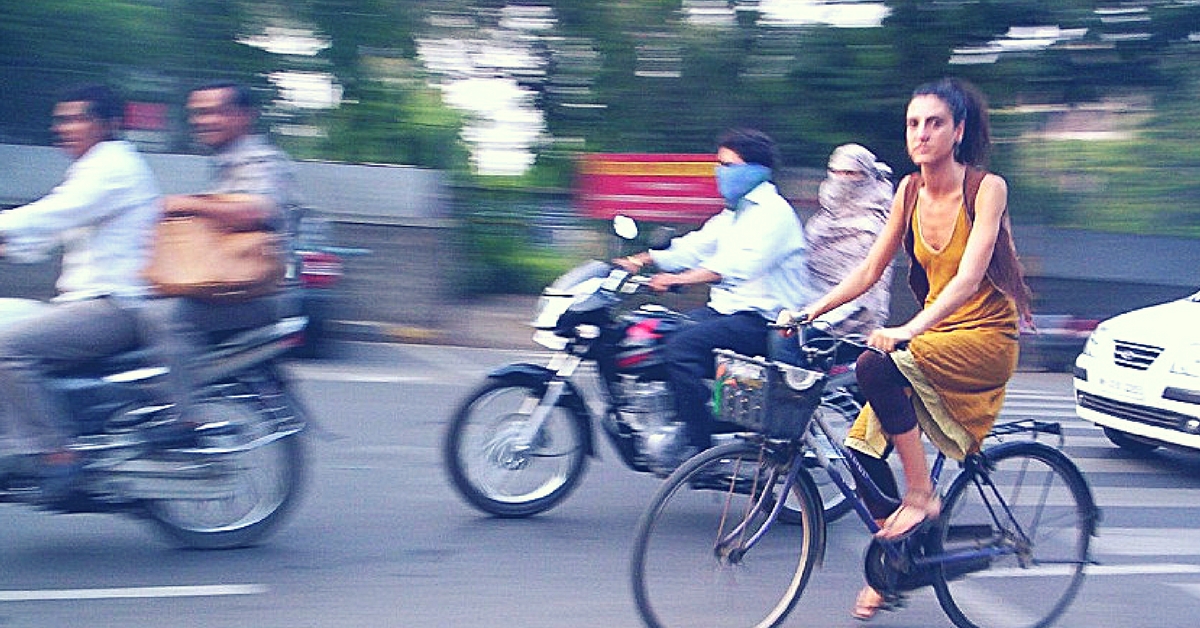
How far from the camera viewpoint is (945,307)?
4.27 m

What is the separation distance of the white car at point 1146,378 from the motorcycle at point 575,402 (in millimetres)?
2622

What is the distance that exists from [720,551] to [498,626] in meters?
0.89

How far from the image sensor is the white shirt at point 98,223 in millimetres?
4902

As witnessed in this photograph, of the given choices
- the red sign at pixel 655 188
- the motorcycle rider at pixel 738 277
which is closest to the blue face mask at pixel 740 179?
the motorcycle rider at pixel 738 277

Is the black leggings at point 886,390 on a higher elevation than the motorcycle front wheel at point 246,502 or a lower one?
higher

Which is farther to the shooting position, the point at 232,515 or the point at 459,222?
the point at 459,222

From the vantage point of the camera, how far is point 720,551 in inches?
173

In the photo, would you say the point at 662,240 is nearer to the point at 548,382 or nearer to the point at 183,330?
the point at 548,382

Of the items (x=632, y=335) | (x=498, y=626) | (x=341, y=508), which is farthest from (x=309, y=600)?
(x=632, y=335)

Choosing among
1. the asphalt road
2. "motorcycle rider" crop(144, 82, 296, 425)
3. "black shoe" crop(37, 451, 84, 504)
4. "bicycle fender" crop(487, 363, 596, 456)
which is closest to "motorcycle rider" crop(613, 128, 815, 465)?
"bicycle fender" crop(487, 363, 596, 456)

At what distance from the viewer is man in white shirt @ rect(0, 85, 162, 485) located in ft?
15.7

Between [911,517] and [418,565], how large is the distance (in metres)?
2.00

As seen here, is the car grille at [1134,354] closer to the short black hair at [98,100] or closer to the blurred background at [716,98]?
the short black hair at [98,100]

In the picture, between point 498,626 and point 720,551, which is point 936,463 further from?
point 498,626
